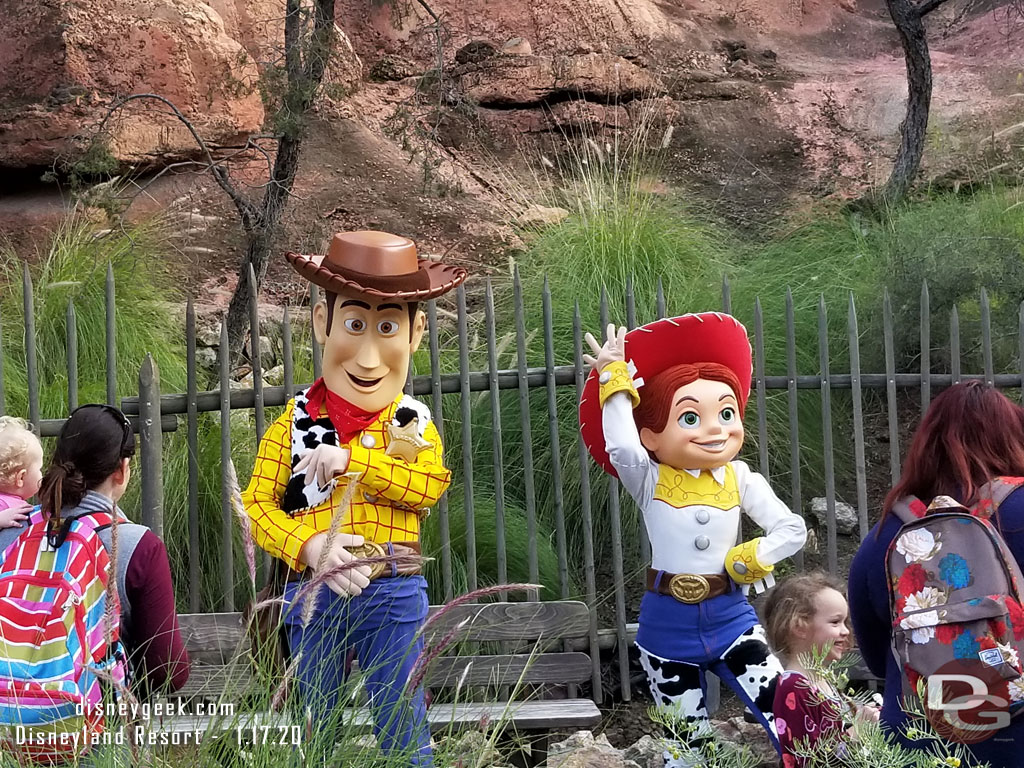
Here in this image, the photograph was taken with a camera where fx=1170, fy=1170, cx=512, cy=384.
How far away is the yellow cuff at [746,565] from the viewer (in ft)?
11.2

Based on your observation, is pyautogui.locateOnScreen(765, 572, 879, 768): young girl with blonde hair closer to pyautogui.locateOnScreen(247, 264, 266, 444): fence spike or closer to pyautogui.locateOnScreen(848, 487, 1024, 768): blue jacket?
pyautogui.locateOnScreen(848, 487, 1024, 768): blue jacket

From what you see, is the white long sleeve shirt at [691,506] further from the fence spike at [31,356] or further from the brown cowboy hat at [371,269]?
the fence spike at [31,356]

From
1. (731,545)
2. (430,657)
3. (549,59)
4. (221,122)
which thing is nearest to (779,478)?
(731,545)

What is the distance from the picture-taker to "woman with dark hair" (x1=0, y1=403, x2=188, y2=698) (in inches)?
110

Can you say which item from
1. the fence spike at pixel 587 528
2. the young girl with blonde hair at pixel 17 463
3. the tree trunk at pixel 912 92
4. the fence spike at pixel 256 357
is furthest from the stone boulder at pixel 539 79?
the young girl with blonde hair at pixel 17 463

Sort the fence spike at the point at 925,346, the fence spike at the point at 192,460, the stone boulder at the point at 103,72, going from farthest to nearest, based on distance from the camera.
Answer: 1. the stone boulder at the point at 103,72
2. the fence spike at the point at 925,346
3. the fence spike at the point at 192,460

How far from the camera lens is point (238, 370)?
6859 millimetres

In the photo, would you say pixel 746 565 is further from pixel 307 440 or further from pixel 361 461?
pixel 307 440

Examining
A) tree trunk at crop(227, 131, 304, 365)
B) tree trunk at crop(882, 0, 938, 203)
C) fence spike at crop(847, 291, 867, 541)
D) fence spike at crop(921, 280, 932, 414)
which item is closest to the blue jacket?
fence spike at crop(847, 291, 867, 541)

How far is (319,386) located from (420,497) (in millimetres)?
487

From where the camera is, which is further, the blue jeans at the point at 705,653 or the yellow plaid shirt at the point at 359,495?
the blue jeans at the point at 705,653

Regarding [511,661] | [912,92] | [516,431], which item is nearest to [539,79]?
[912,92]

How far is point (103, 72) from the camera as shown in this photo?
896 cm

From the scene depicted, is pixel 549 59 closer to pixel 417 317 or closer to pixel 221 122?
pixel 221 122
